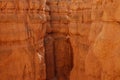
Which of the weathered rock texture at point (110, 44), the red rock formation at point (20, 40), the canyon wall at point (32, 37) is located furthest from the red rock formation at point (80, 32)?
the weathered rock texture at point (110, 44)

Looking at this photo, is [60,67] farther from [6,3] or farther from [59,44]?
[6,3]

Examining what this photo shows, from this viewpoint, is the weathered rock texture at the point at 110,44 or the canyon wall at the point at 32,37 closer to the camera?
the weathered rock texture at the point at 110,44

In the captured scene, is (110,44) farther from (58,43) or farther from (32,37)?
(58,43)

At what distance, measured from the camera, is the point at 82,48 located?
353 inches

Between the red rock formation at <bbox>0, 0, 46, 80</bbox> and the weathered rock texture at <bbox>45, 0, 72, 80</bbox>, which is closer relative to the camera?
the red rock formation at <bbox>0, 0, 46, 80</bbox>

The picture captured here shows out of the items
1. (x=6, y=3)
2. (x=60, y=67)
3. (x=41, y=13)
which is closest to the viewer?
(x=6, y=3)

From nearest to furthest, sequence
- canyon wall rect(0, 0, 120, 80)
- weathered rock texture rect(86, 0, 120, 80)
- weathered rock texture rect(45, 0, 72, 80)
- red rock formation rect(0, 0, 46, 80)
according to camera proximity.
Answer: weathered rock texture rect(86, 0, 120, 80)
canyon wall rect(0, 0, 120, 80)
red rock formation rect(0, 0, 46, 80)
weathered rock texture rect(45, 0, 72, 80)

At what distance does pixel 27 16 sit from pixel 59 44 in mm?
4056

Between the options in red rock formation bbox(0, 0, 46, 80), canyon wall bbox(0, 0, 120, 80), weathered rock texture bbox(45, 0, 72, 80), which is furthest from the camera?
weathered rock texture bbox(45, 0, 72, 80)

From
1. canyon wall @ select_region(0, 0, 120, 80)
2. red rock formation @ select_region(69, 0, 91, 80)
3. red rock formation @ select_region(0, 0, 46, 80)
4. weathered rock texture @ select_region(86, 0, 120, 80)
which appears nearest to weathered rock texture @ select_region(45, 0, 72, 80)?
canyon wall @ select_region(0, 0, 120, 80)

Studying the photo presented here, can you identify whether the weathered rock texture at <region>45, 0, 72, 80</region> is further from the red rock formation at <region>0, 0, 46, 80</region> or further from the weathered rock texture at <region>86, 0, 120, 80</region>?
the weathered rock texture at <region>86, 0, 120, 80</region>

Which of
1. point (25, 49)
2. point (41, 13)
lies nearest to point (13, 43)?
point (25, 49)

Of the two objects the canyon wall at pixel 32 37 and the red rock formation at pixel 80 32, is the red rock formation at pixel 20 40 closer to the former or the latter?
the canyon wall at pixel 32 37

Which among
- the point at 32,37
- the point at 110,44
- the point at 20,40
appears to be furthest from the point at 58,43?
the point at 110,44
